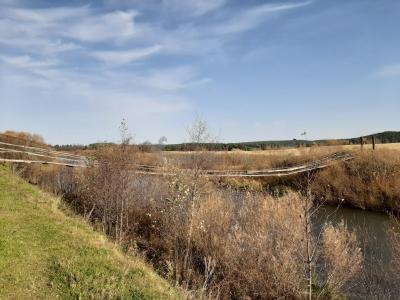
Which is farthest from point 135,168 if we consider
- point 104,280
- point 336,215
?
point 104,280

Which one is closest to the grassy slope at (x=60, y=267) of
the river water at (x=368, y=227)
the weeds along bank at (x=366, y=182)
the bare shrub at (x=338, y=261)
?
the bare shrub at (x=338, y=261)

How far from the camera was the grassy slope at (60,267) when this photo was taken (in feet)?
23.4

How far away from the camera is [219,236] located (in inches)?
597

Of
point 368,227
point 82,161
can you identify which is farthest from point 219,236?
point 82,161

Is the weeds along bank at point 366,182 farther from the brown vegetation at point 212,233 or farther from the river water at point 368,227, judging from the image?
the brown vegetation at point 212,233

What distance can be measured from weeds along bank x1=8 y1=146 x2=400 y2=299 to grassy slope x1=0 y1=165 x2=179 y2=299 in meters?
1.32

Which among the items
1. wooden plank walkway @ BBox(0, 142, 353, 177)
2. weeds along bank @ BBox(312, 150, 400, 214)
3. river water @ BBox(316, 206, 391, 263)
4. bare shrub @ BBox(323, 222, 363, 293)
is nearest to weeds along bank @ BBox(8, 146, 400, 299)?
bare shrub @ BBox(323, 222, 363, 293)

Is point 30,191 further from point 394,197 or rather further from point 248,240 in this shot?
point 394,197

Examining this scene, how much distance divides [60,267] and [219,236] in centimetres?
774

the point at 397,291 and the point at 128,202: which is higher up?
the point at 128,202

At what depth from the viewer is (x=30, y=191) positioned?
52.7 feet

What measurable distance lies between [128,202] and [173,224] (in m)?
4.54

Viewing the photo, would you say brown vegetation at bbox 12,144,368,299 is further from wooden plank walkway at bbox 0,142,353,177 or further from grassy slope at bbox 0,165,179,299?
grassy slope at bbox 0,165,179,299

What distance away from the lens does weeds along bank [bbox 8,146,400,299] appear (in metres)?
12.3
